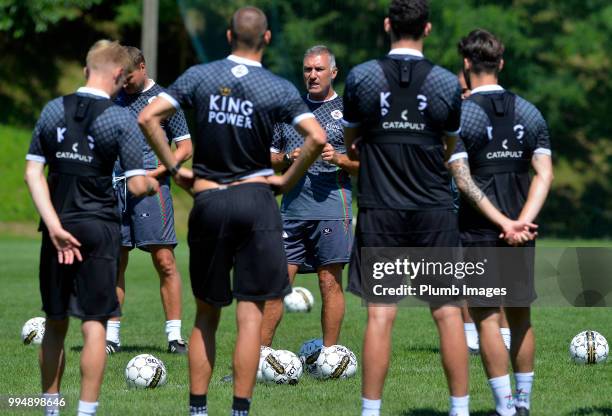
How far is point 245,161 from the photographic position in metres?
6.38

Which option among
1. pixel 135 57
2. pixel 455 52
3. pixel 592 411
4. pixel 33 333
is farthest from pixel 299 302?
pixel 455 52

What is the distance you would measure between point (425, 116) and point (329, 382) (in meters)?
2.76

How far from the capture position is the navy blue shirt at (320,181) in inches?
363

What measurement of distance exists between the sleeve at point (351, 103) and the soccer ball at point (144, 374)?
263 cm

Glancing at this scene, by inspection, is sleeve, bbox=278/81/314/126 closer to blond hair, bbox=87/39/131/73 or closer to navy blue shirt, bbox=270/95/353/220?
blond hair, bbox=87/39/131/73

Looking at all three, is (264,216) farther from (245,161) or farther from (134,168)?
(134,168)

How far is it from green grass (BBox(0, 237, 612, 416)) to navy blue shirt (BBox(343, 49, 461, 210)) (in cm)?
159

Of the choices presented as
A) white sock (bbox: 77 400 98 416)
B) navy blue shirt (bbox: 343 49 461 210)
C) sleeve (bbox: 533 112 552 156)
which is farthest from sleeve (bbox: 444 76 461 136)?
white sock (bbox: 77 400 98 416)

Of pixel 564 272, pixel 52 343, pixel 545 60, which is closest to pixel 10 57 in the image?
pixel 545 60

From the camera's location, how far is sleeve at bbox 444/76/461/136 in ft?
21.2

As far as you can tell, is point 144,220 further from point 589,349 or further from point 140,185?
point 589,349

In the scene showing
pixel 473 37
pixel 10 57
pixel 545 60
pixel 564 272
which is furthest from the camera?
pixel 10 57

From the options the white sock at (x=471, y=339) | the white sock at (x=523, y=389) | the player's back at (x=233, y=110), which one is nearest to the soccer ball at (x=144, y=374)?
the player's back at (x=233, y=110)

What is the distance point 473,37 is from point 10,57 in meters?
31.8
